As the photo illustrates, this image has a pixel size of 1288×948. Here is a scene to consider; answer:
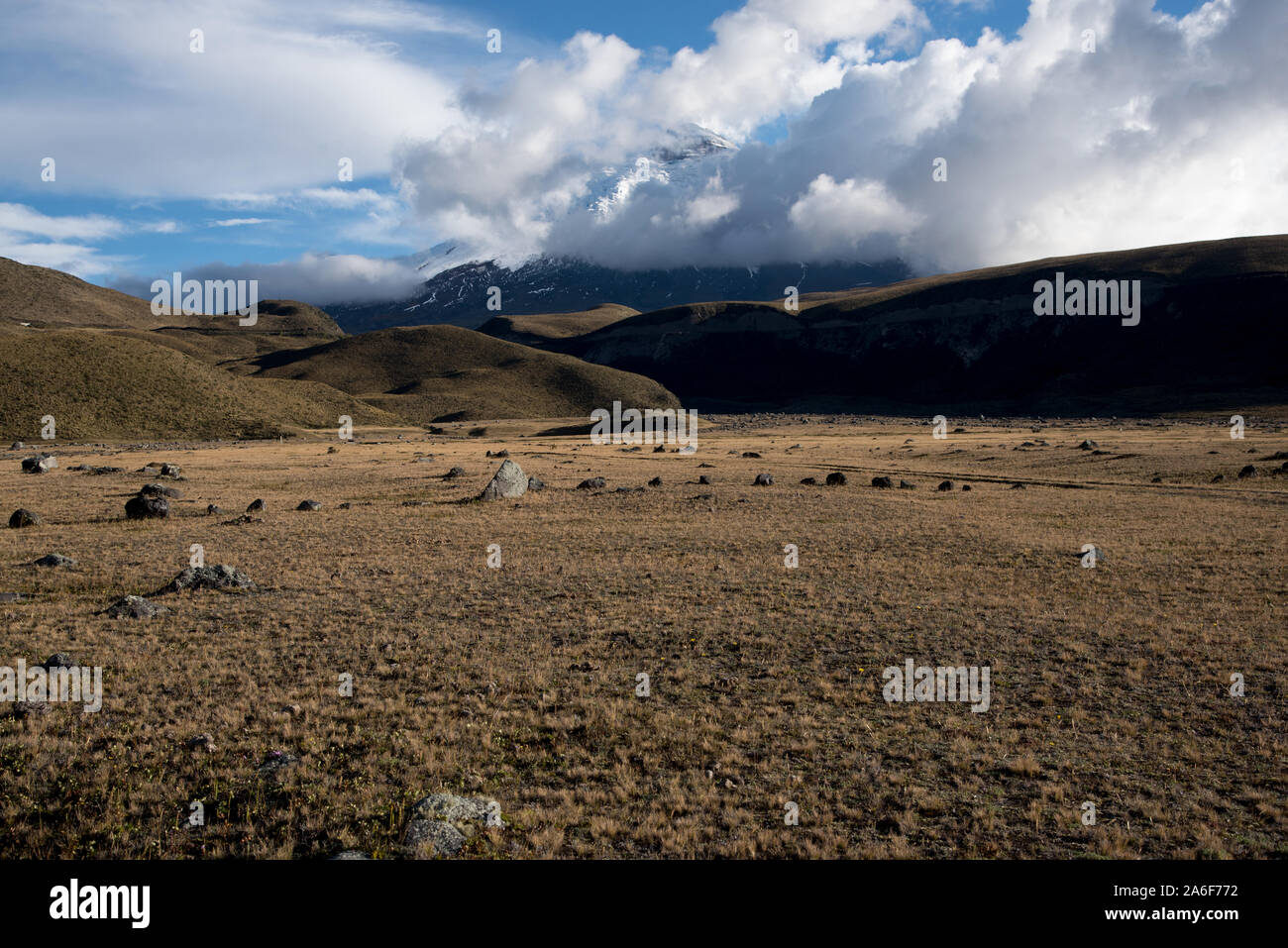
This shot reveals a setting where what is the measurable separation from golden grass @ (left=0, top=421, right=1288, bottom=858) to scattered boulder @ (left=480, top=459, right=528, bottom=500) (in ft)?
28.1

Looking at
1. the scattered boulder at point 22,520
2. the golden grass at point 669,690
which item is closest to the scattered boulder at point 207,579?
the golden grass at point 669,690

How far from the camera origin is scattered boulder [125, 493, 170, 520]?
32.6 meters

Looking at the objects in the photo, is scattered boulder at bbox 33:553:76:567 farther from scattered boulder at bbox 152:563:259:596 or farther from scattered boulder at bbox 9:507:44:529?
scattered boulder at bbox 9:507:44:529

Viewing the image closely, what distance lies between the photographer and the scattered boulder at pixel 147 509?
107 feet

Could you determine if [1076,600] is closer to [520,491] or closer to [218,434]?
[520,491]

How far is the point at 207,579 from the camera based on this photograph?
65.0 ft

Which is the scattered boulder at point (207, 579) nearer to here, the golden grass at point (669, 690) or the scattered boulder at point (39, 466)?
the golden grass at point (669, 690)

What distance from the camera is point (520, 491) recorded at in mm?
40906

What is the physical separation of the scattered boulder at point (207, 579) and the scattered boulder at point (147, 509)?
15.3 m

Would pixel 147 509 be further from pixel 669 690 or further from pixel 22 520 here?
pixel 669 690

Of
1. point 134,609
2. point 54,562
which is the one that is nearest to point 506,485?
point 54,562

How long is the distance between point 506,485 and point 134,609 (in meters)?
23.3
